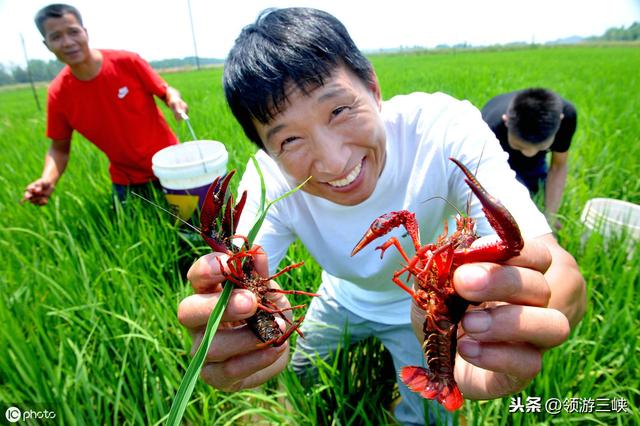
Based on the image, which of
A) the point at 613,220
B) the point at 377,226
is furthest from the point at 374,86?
the point at 613,220

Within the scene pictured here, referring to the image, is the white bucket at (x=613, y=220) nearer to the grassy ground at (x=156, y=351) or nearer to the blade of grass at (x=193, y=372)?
the grassy ground at (x=156, y=351)

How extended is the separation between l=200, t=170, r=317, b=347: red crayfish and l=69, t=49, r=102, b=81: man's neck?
9.38 ft

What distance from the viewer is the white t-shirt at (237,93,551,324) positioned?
143 centimetres

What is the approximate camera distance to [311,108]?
3.86ft

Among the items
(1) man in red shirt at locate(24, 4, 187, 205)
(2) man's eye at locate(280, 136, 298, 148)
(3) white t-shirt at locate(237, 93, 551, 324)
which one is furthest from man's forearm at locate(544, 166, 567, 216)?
(1) man in red shirt at locate(24, 4, 187, 205)

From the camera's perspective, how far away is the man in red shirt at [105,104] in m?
2.92

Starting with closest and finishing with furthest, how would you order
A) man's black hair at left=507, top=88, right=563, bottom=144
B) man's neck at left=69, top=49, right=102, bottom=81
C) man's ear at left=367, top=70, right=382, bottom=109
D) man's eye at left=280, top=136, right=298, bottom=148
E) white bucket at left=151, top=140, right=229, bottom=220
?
man's eye at left=280, top=136, right=298, bottom=148
man's ear at left=367, top=70, right=382, bottom=109
white bucket at left=151, top=140, right=229, bottom=220
man's black hair at left=507, top=88, right=563, bottom=144
man's neck at left=69, top=49, right=102, bottom=81

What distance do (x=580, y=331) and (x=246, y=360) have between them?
162 cm

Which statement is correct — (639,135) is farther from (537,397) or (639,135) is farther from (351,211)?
(351,211)

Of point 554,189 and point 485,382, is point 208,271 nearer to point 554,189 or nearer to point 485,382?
point 485,382

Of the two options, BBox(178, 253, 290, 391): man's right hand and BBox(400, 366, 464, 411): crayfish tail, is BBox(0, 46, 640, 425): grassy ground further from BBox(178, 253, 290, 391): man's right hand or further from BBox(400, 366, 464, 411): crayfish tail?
BBox(178, 253, 290, 391): man's right hand

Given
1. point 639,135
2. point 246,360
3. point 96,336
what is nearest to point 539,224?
point 246,360

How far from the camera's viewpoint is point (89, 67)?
3.10m

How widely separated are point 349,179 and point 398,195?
370 mm
